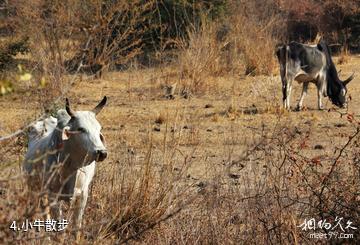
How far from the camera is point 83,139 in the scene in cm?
570

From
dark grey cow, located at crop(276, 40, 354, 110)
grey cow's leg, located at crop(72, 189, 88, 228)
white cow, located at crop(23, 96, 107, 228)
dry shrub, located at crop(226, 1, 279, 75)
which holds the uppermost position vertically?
white cow, located at crop(23, 96, 107, 228)

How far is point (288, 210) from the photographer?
5449 millimetres

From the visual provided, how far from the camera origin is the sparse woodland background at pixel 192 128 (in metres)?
5.25

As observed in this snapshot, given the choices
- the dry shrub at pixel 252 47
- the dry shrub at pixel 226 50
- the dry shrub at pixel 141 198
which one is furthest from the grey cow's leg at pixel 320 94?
the dry shrub at pixel 141 198

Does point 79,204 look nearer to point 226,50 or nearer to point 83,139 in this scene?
point 83,139

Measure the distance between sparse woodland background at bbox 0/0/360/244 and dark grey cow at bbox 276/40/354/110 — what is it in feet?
1.88

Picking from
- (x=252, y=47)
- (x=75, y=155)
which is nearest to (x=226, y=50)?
(x=252, y=47)

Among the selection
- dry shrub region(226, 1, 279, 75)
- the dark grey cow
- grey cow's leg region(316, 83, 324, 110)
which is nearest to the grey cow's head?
the dark grey cow

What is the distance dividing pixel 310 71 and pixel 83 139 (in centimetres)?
935

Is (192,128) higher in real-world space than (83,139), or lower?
lower

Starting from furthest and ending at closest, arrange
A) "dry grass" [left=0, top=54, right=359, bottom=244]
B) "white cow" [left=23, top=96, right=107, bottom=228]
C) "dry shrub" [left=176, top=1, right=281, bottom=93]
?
"dry shrub" [left=176, top=1, right=281, bottom=93], "white cow" [left=23, top=96, right=107, bottom=228], "dry grass" [left=0, top=54, right=359, bottom=244]

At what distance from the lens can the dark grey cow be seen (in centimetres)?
1407

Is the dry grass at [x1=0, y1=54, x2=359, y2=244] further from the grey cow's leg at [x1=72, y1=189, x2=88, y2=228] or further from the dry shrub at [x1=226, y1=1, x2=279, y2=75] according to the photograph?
the dry shrub at [x1=226, y1=1, x2=279, y2=75]

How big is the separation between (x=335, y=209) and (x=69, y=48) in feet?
33.3
